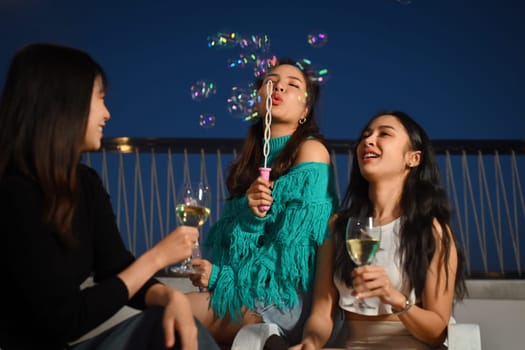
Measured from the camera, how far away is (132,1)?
8.48 meters

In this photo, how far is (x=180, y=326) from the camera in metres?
1.50

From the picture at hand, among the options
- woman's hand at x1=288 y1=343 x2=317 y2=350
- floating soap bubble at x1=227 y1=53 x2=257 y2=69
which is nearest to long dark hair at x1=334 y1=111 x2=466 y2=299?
woman's hand at x1=288 y1=343 x2=317 y2=350

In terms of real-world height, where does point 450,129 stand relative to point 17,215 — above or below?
above

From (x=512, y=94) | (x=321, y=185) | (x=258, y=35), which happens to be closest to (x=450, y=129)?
(x=512, y=94)

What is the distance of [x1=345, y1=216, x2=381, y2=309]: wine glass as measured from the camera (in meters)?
1.86

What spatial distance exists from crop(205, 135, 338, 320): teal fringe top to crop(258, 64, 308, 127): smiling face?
0.83 ft

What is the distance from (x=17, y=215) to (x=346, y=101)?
682 cm

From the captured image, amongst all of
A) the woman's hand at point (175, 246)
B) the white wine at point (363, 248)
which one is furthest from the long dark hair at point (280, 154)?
the woman's hand at point (175, 246)

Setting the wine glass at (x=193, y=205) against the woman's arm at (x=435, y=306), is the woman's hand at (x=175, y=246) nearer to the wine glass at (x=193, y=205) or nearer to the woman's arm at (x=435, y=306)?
the wine glass at (x=193, y=205)

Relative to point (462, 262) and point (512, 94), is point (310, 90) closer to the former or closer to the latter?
point (462, 262)

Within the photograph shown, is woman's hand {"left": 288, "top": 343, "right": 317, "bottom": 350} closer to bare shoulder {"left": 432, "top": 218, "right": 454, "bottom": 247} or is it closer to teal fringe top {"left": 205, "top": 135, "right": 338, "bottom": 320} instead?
teal fringe top {"left": 205, "top": 135, "right": 338, "bottom": 320}

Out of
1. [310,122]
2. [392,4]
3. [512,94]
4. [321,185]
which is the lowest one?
[321,185]

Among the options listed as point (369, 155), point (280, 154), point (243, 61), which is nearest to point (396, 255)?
point (369, 155)

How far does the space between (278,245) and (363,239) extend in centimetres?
53
